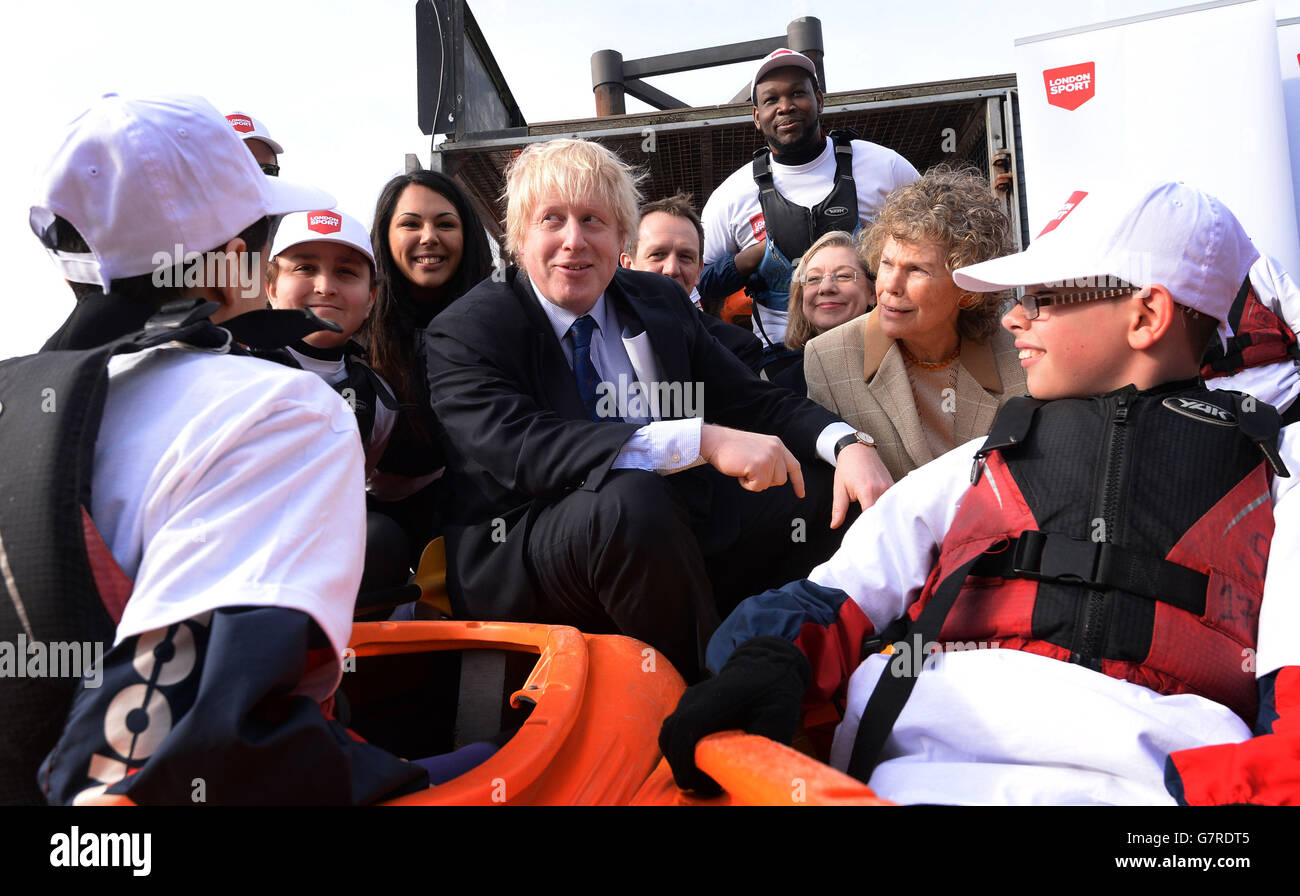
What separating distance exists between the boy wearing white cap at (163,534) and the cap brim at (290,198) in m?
0.14

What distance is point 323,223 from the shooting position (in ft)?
8.42

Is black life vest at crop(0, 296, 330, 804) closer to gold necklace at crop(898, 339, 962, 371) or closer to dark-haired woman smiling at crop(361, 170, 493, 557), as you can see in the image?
dark-haired woman smiling at crop(361, 170, 493, 557)

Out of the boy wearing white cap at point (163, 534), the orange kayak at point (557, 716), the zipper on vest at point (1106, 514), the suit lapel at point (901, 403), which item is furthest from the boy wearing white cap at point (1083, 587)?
the suit lapel at point (901, 403)

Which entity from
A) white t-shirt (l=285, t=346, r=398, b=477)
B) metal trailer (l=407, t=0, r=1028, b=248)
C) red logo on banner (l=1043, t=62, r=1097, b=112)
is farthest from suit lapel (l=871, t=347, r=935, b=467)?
red logo on banner (l=1043, t=62, r=1097, b=112)

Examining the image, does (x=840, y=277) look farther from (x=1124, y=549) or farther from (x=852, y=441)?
(x=1124, y=549)

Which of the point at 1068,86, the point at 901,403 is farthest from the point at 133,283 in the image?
the point at 1068,86

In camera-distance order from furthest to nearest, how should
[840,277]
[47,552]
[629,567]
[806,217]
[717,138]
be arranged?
1. [717,138]
2. [806,217]
3. [840,277]
4. [629,567]
5. [47,552]

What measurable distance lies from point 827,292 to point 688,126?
1758 mm

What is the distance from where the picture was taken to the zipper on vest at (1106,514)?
1.30 metres

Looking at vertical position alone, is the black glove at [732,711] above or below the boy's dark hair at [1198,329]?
below

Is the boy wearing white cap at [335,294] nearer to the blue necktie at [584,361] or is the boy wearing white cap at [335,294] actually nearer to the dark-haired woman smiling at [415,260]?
the dark-haired woman smiling at [415,260]

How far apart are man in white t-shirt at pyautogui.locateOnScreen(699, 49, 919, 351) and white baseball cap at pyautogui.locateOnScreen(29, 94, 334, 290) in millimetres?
2919

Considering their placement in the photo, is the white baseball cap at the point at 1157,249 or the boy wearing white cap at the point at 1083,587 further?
the white baseball cap at the point at 1157,249

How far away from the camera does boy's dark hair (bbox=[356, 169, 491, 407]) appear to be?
9.34ft
